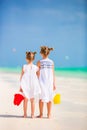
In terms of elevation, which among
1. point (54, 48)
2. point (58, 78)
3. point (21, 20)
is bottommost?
point (58, 78)

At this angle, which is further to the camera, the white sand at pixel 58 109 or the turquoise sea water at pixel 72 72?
the turquoise sea water at pixel 72 72

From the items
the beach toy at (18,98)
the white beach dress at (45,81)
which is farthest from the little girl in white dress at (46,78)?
the beach toy at (18,98)

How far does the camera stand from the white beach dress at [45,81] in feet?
7.79

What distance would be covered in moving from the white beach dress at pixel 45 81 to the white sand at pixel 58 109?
0.07m

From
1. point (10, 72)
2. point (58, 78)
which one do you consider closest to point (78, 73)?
point (58, 78)

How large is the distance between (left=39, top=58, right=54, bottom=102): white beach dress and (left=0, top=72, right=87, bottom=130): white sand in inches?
2.8

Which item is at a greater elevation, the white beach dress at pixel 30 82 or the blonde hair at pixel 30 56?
the blonde hair at pixel 30 56

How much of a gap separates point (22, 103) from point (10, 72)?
0.73ft

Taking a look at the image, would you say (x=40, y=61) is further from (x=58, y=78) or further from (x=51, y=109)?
(x=51, y=109)

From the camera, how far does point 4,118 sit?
232cm

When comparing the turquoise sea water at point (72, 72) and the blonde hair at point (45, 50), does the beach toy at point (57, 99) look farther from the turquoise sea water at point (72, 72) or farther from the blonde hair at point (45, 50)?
the blonde hair at point (45, 50)

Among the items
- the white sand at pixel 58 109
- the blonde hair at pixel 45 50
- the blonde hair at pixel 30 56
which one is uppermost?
the blonde hair at pixel 45 50

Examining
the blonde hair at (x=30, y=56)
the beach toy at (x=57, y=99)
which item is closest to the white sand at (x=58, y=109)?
the beach toy at (x=57, y=99)

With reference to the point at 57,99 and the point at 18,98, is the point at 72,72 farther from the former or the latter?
the point at 18,98
